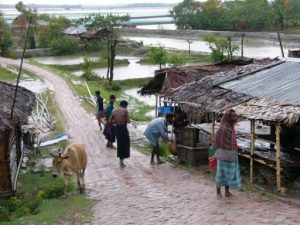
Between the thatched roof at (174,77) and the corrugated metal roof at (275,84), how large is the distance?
4831 mm

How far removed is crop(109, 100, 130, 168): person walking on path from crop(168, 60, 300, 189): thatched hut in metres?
1.72

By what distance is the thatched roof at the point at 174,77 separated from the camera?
17500mm

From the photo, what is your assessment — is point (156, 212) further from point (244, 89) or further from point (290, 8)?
point (290, 8)

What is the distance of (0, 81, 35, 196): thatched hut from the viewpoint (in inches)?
400

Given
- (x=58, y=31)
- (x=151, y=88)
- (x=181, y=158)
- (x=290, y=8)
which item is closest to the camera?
(x=181, y=158)

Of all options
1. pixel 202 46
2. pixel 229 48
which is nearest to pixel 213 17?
pixel 202 46

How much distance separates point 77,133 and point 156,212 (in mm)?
9539

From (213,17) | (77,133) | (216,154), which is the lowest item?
(77,133)

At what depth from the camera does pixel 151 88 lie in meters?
18.8

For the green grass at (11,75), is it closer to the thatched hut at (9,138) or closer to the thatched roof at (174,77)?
the thatched roof at (174,77)

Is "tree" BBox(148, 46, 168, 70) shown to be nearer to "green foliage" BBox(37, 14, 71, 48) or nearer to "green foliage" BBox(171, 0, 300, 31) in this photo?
"green foliage" BBox(37, 14, 71, 48)

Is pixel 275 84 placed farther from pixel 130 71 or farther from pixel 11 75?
pixel 130 71

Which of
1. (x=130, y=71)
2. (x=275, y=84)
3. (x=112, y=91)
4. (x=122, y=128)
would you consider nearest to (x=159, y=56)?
(x=130, y=71)

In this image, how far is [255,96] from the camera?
36.1 ft
